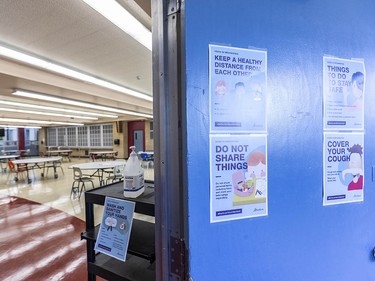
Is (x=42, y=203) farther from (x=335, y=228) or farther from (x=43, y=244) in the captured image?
(x=335, y=228)

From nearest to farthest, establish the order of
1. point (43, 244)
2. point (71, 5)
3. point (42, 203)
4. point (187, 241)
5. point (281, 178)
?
point (187, 241), point (281, 178), point (71, 5), point (43, 244), point (42, 203)

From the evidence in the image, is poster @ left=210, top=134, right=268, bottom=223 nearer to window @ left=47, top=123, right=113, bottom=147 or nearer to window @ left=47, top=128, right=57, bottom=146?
window @ left=47, top=123, right=113, bottom=147

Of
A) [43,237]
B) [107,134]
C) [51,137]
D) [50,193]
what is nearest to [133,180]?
[43,237]

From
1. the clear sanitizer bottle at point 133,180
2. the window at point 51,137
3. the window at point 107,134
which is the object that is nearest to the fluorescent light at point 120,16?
the clear sanitizer bottle at point 133,180

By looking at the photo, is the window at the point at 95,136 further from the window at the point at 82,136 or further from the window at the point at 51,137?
the window at the point at 51,137

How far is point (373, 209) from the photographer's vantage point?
2.85 ft

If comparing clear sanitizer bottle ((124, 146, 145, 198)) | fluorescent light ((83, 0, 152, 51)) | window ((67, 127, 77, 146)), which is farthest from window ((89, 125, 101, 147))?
clear sanitizer bottle ((124, 146, 145, 198))

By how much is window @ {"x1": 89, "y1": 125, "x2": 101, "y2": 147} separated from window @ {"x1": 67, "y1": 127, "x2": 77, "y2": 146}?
166 centimetres

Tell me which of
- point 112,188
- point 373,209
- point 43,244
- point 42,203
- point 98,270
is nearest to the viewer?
point 373,209

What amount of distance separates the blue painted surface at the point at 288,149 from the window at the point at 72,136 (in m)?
16.9

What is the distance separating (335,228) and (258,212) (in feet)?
Result: 1.21

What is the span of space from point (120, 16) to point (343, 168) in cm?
227

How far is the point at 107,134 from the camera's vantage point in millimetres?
13898

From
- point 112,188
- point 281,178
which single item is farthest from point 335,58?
point 112,188
